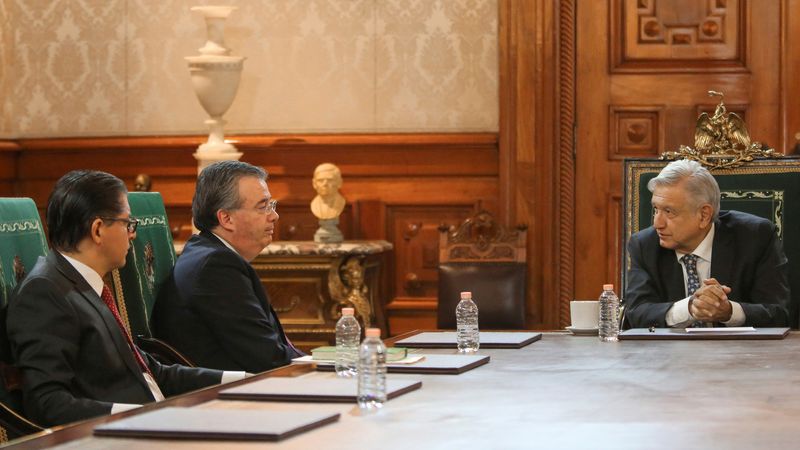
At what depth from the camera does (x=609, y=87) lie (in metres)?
6.30

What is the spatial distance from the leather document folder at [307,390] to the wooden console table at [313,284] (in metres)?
3.16

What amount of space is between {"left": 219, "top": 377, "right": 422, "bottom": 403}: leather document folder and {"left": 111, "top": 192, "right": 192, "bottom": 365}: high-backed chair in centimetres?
117

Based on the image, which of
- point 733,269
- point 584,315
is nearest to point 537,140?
point 733,269

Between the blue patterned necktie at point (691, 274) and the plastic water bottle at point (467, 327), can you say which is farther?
the blue patterned necktie at point (691, 274)

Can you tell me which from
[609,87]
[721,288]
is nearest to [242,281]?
[721,288]

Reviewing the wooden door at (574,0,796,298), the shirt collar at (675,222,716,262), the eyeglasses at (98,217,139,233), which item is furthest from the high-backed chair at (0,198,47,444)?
the wooden door at (574,0,796,298)

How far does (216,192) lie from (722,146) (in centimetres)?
215

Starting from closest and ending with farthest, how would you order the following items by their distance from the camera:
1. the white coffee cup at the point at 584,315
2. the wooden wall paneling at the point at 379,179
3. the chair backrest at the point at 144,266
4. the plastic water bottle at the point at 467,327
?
the plastic water bottle at the point at 467,327 → the white coffee cup at the point at 584,315 → the chair backrest at the point at 144,266 → the wooden wall paneling at the point at 379,179

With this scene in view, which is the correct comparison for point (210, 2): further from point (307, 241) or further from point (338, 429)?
point (338, 429)

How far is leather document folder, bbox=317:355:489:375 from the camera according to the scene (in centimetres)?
284

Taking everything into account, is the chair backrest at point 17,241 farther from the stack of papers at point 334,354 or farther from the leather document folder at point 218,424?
the leather document folder at point 218,424

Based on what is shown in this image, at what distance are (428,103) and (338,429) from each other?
4359 mm

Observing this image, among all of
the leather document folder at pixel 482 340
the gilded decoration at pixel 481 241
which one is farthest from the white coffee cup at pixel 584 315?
the gilded decoration at pixel 481 241

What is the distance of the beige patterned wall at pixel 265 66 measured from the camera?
250 inches
